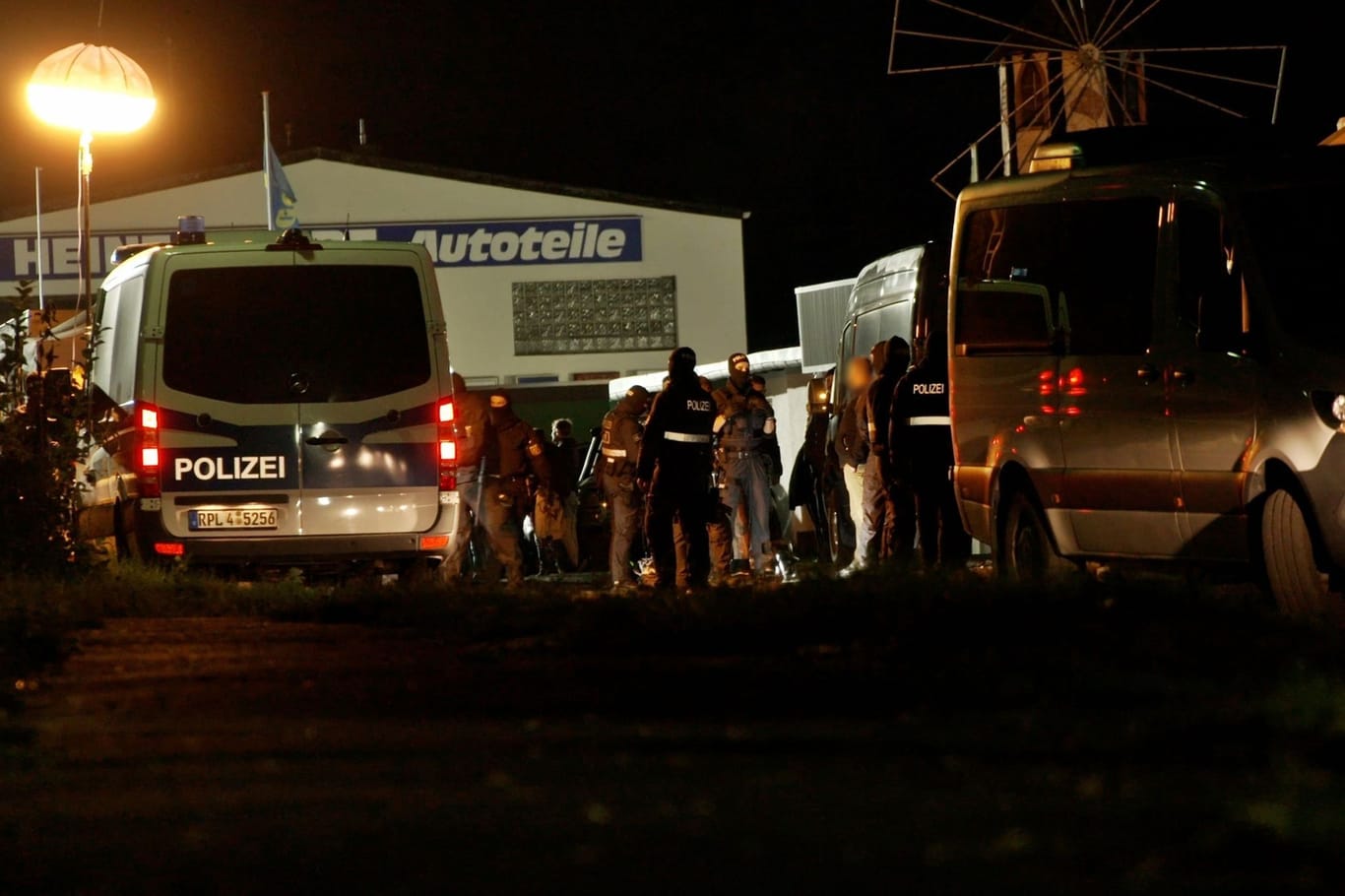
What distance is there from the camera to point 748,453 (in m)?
18.0

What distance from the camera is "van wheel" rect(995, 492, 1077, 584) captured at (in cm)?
1156

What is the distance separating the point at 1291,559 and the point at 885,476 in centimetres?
507

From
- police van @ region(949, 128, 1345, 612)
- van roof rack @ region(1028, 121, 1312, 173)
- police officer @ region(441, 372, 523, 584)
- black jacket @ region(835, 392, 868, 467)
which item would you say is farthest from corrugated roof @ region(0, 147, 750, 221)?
van roof rack @ region(1028, 121, 1312, 173)

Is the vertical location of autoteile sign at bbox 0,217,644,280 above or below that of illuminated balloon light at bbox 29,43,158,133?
above

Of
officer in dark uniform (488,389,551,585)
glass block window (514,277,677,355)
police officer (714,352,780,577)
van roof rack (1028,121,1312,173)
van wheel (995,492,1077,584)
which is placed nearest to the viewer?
van roof rack (1028,121,1312,173)

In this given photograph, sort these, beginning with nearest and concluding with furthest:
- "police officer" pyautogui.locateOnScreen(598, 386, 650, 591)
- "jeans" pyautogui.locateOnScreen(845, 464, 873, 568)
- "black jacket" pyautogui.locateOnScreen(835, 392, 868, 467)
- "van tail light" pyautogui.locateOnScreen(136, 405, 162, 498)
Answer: "van tail light" pyautogui.locateOnScreen(136, 405, 162, 498) → "black jacket" pyautogui.locateOnScreen(835, 392, 868, 467) → "jeans" pyautogui.locateOnScreen(845, 464, 873, 568) → "police officer" pyautogui.locateOnScreen(598, 386, 650, 591)

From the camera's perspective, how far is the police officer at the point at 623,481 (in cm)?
1725

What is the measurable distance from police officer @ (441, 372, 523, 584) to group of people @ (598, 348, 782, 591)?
2.55 feet

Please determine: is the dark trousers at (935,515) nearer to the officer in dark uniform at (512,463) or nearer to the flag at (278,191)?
the officer in dark uniform at (512,463)

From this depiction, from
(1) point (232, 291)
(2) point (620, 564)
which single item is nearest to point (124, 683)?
(1) point (232, 291)

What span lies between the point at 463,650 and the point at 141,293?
567 centimetres

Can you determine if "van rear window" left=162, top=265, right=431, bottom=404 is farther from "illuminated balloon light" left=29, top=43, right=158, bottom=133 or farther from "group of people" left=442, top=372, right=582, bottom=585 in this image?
"illuminated balloon light" left=29, top=43, right=158, bottom=133

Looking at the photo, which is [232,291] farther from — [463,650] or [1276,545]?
[1276,545]

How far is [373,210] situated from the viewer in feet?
202
